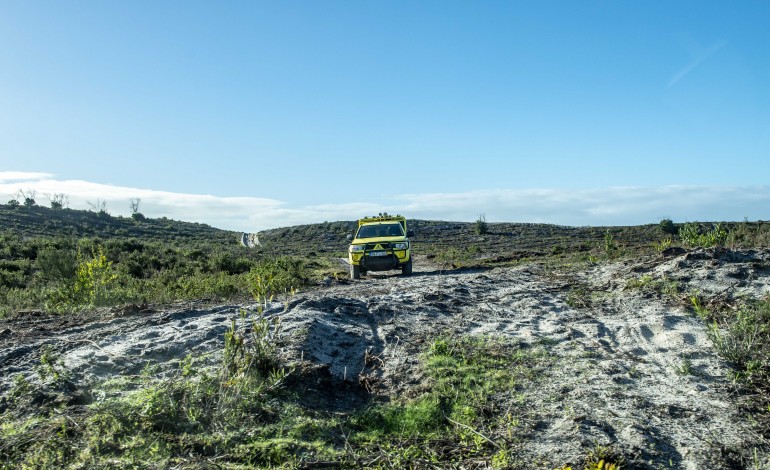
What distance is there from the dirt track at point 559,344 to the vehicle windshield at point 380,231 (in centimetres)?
681

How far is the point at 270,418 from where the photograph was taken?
4.30m

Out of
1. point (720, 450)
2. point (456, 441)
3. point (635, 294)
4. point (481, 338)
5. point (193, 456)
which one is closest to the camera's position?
point (193, 456)

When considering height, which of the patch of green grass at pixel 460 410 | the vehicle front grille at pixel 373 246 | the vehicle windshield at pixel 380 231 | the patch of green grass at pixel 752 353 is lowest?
the patch of green grass at pixel 460 410

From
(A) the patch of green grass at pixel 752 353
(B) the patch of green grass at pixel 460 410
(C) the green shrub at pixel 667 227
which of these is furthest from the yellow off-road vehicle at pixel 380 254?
(C) the green shrub at pixel 667 227

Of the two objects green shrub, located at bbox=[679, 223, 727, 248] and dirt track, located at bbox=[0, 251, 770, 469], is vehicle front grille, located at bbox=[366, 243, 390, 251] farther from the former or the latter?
green shrub, located at bbox=[679, 223, 727, 248]

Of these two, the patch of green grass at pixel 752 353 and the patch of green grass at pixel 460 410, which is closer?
the patch of green grass at pixel 460 410

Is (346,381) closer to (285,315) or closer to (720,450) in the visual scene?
(285,315)

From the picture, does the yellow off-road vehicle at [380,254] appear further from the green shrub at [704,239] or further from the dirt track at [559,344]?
the green shrub at [704,239]

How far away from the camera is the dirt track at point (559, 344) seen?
4219 mm

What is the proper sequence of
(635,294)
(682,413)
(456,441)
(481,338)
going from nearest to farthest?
(456,441) < (682,413) < (481,338) < (635,294)

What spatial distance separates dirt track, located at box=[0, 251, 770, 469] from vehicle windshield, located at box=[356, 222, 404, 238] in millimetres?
6805

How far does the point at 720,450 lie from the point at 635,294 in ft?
17.1

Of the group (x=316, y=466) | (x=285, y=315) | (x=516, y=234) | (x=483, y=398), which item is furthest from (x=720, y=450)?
(x=516, y=234)

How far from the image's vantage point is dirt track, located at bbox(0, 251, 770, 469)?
13.8ft
